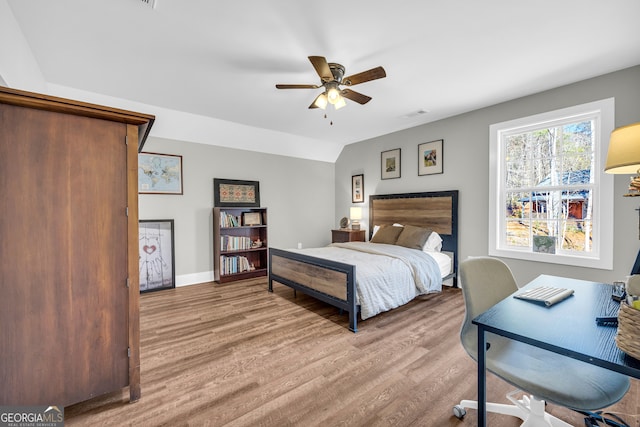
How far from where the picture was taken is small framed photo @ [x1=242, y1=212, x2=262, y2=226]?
4.82 meters

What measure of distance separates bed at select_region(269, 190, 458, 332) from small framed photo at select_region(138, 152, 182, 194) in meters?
1.93

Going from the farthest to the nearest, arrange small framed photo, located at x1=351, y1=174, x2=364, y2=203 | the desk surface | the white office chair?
small framed photo, located at x1=351, y1=174, x2=364, y2=203
the white office chair
the desk surface

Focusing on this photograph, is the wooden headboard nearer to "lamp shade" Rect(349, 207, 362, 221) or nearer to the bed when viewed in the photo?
the bed

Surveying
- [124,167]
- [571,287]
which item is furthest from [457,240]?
[124,167]

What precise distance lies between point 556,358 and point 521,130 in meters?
3.21

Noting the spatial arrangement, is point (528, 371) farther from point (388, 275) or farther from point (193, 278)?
point (193, 278)

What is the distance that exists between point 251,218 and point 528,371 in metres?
4.34

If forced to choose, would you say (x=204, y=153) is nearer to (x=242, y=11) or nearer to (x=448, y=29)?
(x=242, y=11)

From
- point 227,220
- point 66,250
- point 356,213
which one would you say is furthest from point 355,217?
point 66,250

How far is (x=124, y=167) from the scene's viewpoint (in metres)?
1.63

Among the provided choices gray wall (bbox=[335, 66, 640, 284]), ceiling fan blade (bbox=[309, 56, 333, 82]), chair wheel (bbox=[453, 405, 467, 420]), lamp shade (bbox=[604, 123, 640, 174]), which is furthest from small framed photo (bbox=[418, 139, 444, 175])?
chair wheel (bbox=[453, 405, 467, 420])

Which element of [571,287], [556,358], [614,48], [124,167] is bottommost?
[556,358]

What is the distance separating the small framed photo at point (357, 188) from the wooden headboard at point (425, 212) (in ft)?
1.40

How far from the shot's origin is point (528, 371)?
3.96 feet
